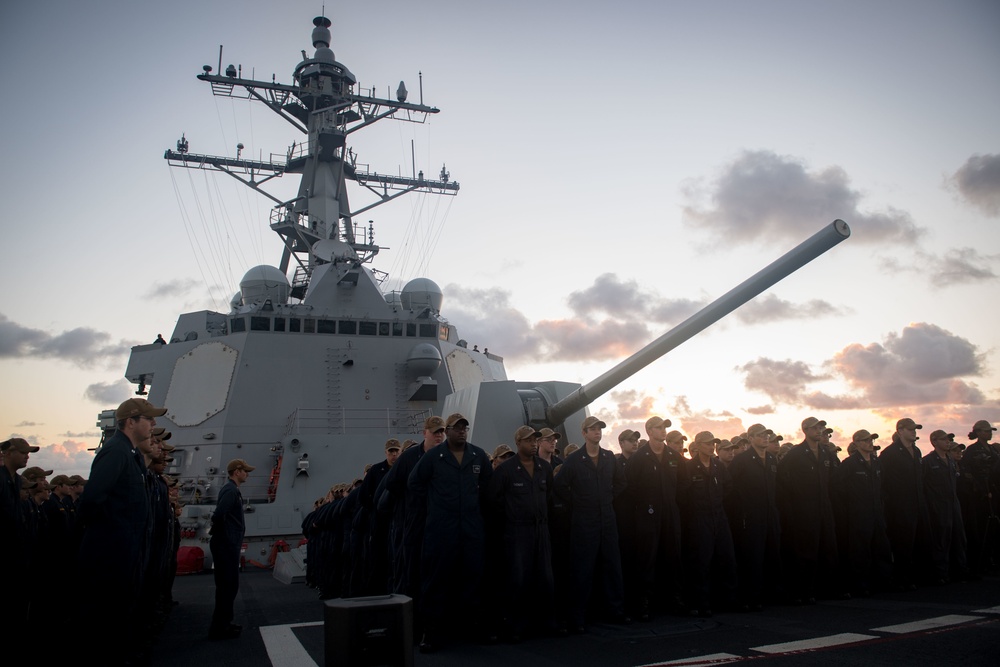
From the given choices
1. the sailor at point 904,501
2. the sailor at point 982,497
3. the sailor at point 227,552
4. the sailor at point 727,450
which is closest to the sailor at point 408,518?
the sailor at point 227,552

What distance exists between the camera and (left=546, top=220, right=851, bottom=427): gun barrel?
5898 millimetres

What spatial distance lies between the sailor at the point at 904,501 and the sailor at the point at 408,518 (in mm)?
4266

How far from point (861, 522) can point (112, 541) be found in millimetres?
5706

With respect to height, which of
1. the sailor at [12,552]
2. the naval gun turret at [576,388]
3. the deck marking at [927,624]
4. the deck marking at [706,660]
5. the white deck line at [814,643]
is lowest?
the deck marking at [706,660]

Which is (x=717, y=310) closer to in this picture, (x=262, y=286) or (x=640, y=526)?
(x=640, y=526)

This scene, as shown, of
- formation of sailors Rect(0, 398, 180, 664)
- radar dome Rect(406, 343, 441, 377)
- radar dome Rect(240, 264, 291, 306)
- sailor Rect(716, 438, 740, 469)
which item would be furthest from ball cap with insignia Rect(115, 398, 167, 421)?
radar dome Rect(240, 264, 291, 306)

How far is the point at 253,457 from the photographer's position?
43.1 ft

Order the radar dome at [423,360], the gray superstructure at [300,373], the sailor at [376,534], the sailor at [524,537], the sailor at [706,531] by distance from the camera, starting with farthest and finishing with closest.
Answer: the radar dome at [423,360] → the gray superstructure at [300,373] → the sailor at [376,534] → the sailor at [706,531] → the sailor at [524,537]

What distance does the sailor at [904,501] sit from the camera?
6.58 metres

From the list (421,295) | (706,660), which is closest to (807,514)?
(706,660)

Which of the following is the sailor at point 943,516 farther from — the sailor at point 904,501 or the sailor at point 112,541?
the sailor at point 112,541

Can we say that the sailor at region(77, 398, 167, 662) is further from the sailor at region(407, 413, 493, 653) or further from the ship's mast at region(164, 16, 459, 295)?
the ship's mast at region(164, 16, 459, 295)

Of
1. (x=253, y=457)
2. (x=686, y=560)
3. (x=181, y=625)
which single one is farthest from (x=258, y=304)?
(x=686, y=560)

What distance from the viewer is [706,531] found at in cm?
567
